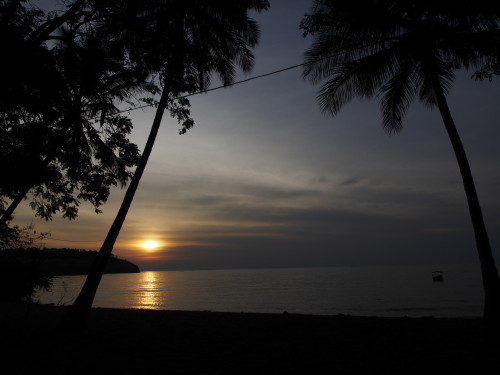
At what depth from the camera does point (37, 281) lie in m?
15.9

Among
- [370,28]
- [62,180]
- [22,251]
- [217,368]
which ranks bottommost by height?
[217,368]

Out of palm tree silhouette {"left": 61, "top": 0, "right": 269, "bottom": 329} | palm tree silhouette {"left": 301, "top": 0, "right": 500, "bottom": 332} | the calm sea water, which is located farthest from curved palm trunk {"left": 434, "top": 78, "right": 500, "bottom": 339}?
the calm sea water

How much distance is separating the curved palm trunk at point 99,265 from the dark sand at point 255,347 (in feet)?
1.43

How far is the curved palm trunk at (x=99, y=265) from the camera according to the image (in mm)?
10078

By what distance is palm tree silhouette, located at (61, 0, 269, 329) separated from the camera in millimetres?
10008

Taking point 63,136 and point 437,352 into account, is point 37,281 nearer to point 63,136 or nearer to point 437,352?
point 63,136

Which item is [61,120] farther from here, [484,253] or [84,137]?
[484,253]

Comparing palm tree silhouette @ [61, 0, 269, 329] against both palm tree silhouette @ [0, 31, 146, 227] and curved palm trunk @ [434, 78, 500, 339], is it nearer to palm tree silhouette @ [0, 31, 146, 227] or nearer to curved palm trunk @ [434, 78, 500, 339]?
palm tree silhouette @ [0, 31, 146, 227]

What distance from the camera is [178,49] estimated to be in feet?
35.0

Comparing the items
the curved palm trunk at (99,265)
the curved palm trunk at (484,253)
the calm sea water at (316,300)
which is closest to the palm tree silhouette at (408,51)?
the curved palm trunk at (484,253)

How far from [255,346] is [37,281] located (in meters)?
12.2

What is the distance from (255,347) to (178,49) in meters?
8.44

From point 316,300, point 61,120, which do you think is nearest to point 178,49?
point 61,120

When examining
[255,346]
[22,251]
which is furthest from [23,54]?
[22,251]
